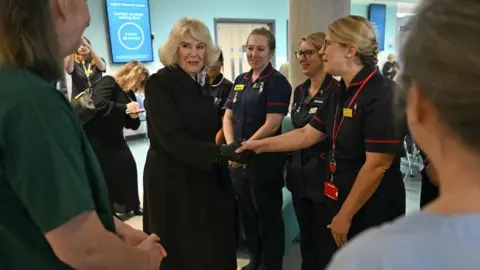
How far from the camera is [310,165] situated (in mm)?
2203

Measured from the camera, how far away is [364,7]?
1080cm

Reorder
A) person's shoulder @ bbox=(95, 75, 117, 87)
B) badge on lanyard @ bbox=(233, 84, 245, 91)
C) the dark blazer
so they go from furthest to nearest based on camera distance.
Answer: person's shoulder @ bbox=(95, 75, 117, 87) < the dark blazer < badge on lanyard @ bbox=(233, 84, 245, 91)

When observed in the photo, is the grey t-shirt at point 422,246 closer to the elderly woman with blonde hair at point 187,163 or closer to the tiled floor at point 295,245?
the tiled floor at point 295,245

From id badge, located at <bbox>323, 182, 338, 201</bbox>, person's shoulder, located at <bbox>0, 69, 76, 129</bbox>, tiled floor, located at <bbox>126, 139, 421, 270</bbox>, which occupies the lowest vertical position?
tiled floor, located at <bbox>126, 139, 421, 270</bbox>

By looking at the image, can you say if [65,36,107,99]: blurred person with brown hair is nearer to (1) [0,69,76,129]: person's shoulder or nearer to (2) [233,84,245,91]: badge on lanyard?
(2) [233,84,245,91]: badge on lanyard

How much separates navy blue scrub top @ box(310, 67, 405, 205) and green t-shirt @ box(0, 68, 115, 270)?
3.85 feet

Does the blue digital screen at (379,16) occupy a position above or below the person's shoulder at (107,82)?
above

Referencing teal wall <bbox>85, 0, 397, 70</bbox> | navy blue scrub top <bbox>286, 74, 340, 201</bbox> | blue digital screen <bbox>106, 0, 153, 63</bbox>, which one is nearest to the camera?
navy blue scrub top <bbox>286, 74, 340, 201</bbox>

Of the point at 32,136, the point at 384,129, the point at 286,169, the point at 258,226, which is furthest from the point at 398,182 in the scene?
the point at 32,136

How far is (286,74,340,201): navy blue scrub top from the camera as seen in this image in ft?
7.00

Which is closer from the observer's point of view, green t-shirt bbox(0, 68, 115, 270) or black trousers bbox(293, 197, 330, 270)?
green t-shirt bbox(0, 68, 115, 270)

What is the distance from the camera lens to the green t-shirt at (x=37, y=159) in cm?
73

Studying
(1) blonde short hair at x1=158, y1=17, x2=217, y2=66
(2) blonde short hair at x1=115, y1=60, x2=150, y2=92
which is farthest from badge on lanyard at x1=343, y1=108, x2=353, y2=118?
(2) blonde short hair at x1=115, y1=60, x2=150, y2=92

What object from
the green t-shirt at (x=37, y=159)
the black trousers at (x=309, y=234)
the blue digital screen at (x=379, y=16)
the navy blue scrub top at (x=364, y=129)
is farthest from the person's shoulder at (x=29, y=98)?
the blue digital screen at (x=379, y=16)
